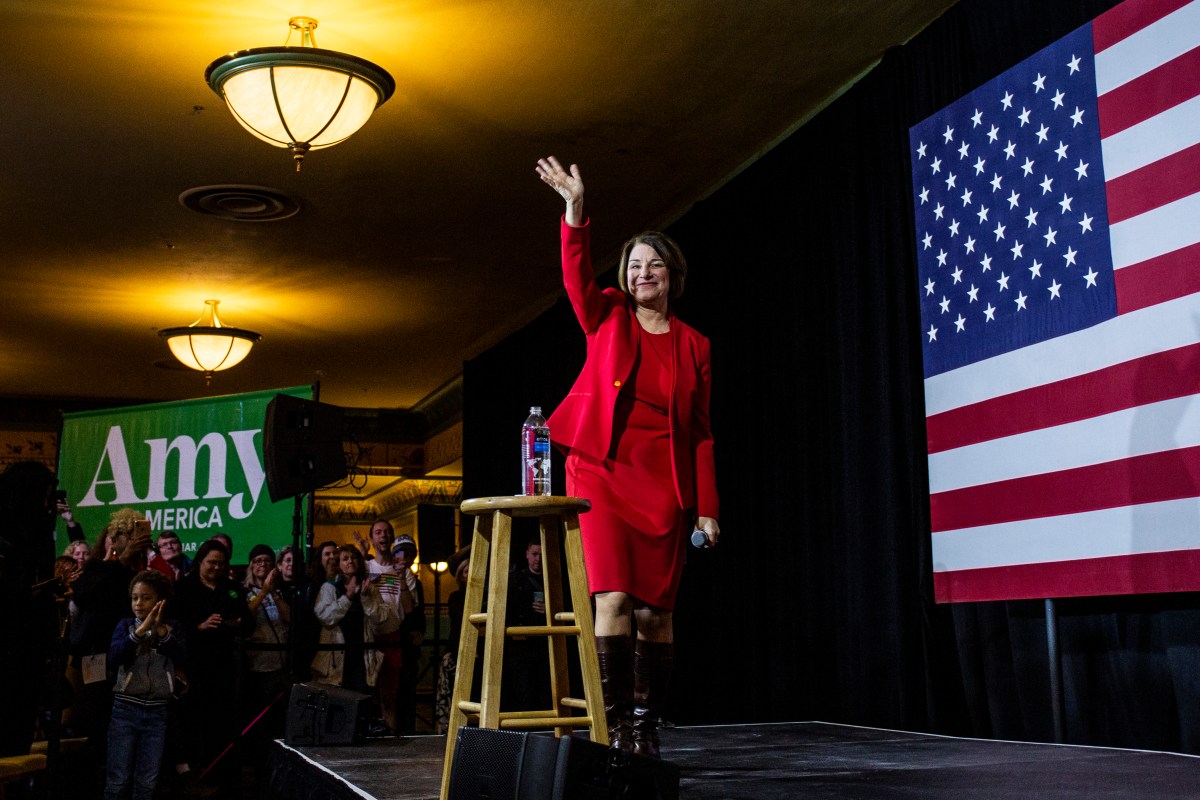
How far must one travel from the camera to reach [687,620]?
666cm

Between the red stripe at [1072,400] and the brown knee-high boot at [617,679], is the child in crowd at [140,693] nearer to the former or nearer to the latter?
the brown knee-high boot at [617,679]

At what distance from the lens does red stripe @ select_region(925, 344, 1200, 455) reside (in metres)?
3.37

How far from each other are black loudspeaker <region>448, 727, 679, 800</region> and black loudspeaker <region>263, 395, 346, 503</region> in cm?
393

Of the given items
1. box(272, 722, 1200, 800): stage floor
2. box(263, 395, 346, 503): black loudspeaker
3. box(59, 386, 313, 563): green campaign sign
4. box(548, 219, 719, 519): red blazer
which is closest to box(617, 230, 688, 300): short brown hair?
box(548, 219, 719, 519): red blazer

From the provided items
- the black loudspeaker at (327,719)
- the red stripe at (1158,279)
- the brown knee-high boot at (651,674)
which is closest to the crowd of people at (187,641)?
the black loudspeaker at (327,719)

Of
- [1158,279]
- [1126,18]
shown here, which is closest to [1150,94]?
[1126,18]

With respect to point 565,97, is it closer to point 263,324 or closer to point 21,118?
point 21,118

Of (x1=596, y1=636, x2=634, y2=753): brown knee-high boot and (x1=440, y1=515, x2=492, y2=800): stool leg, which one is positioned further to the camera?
(x1=596, y1=636, x2=634, y2=753): brown knee-high boot

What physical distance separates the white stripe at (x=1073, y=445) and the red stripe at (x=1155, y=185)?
2.03 ft

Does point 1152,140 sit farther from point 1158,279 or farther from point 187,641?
point 187,641

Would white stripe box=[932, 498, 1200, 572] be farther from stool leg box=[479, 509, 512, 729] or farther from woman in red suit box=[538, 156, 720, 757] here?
stool leg box=[479, 509, 512, 729]

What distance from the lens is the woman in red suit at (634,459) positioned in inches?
105

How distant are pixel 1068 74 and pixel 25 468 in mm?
3973

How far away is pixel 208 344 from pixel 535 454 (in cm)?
695
